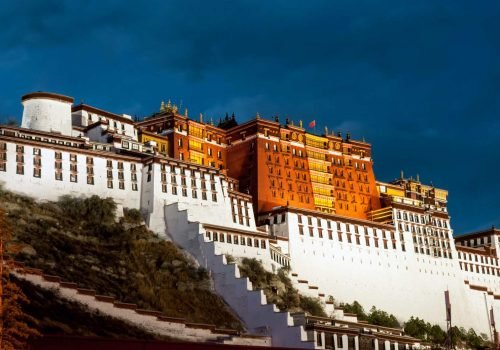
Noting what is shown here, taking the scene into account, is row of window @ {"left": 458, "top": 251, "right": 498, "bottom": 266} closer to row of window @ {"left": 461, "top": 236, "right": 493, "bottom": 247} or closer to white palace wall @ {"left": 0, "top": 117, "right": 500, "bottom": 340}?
white palace wall @ {"left": 0, "top": 117, "right": 500, "bottom": 340}

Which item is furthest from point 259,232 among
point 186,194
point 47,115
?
point 47,115

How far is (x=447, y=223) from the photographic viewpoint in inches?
4776

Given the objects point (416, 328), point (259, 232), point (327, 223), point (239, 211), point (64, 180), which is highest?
point (64, 180)

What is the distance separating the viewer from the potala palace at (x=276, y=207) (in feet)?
277

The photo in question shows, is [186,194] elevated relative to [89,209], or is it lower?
elevated

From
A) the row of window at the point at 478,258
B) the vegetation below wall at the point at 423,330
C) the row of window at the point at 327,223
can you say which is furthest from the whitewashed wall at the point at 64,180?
the row of window at the point at 478,258

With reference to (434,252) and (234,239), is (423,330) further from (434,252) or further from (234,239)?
(234,239)

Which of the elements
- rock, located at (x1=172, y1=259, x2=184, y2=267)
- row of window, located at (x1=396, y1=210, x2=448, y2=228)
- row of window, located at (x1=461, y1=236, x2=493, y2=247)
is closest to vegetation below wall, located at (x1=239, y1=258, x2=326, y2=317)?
rock, located at (x1=172, y1=259, x2=184, y2=267)

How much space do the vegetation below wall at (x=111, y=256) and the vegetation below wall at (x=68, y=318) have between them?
5.85 m

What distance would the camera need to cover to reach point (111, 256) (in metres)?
80.4

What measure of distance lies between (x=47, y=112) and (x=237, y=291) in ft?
102

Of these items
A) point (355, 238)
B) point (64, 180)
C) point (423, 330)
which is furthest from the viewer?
point (355, 238)

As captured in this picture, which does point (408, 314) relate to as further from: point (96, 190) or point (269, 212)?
point (96, 190)

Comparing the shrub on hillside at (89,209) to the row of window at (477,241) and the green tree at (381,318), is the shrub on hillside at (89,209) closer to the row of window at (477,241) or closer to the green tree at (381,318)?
the green tree at (381,318)
